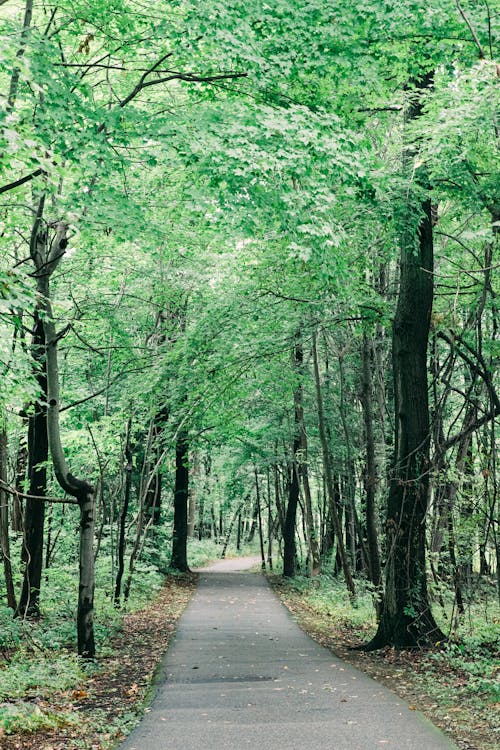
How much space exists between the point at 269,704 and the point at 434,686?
7.10ft

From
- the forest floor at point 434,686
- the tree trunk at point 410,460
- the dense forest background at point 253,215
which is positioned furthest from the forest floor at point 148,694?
the dense forest background at point 253,215

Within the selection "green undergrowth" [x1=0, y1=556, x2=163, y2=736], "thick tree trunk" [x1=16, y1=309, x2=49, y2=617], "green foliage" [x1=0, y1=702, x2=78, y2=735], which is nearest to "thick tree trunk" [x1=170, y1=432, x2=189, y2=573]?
"green undergrowth" [x1=0, y1=556, x2=163, y2=736]

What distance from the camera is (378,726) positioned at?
6.01 m

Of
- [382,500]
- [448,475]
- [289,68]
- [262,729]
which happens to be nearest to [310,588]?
[382,500]

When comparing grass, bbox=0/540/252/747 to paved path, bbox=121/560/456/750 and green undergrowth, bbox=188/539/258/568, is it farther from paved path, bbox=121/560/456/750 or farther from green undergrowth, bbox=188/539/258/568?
green undergrowth, bbox=188/539/258/568

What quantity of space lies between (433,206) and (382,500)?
26.2 ft

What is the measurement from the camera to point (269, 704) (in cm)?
696

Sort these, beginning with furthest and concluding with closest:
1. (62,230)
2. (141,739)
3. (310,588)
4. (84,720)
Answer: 1. (310,588)
2. (62,230)
3. (84,720)
4. (141,739)

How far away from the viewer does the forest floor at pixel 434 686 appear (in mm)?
6000

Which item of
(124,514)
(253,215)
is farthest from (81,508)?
(253,215)

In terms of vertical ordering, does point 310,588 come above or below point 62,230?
below

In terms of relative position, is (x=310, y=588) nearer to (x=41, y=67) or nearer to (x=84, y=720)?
(x=84, y=720)

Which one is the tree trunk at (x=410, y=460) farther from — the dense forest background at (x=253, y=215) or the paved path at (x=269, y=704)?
the paved path at (x=269, y=704)

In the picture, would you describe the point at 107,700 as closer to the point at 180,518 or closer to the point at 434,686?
the point at 434,686
